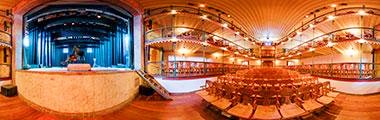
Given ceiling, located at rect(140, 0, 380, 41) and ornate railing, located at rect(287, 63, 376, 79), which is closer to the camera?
ornate railing, located at rect(287, 63, 376, 79)

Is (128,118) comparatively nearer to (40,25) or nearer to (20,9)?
(20,9)

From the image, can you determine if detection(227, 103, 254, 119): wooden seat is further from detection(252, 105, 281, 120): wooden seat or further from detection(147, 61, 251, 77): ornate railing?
detection(147, 61, 251, 77): ornate railing

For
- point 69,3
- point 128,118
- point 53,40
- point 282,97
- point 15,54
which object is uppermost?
point 69,3

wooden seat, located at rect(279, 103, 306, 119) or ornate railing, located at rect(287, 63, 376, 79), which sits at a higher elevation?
ornate railing, located at rect(287, 63, 376, 79)

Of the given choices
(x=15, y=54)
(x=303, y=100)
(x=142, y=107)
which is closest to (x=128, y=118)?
(x=142, y=107)

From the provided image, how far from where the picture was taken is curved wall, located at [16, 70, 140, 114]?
574 centimetres

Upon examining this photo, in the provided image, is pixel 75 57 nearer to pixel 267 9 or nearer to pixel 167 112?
pixel 167 112

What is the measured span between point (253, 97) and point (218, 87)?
161cm

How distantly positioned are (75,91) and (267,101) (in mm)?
5246

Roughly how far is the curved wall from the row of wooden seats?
314cm

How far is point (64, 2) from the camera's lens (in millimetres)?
11359

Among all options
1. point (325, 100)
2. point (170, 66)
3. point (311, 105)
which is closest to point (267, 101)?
point (311, 105)

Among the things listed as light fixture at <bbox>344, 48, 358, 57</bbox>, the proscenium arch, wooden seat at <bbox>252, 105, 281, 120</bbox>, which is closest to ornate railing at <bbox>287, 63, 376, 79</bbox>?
light fixture at <bbox>344, 48, 358, 57</bbox>

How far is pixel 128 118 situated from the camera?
6.01 metres
